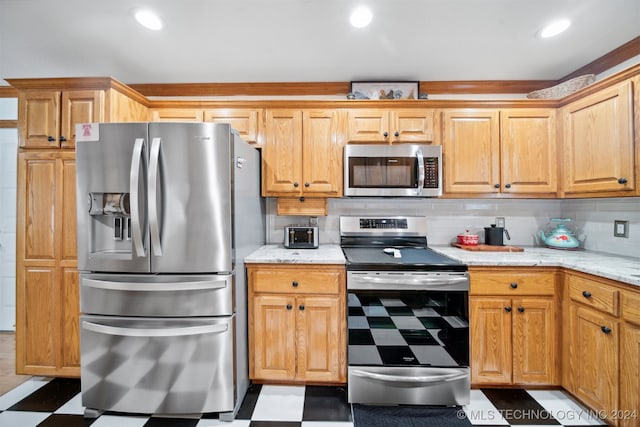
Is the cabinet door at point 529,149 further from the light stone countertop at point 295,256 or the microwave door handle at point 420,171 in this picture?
the light stone countertop at point 295,256

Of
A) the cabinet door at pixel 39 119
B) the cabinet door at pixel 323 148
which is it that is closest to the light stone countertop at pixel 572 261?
the cabinet door at pixel 323 148

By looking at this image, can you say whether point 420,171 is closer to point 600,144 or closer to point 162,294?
point 600,144

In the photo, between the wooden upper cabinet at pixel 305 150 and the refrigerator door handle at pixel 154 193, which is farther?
the wooden upper cabinet at pixel 305 150

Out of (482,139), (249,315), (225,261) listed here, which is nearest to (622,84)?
(482,139)

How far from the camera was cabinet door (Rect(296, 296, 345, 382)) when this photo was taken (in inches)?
74.6

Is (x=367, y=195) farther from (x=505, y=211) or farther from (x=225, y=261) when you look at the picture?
(x=505, y=211)

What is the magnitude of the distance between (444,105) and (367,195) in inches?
38.0

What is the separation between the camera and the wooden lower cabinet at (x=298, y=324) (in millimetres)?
1897

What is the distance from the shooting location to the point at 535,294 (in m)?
1.86

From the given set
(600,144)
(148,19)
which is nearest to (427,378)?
(600,144)

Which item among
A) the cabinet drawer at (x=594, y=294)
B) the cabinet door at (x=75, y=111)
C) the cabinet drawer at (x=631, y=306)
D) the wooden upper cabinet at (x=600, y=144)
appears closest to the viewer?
the cabinet drawer at (x=631, y=306)

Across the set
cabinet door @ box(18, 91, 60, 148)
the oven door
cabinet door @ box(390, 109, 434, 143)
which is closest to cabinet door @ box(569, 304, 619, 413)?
A: the oven door

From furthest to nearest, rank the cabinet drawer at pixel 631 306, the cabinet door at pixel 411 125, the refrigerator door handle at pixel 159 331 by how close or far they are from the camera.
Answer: the cabinet door at pixel 411 125
the refrigerator door handle at pixel 159 331
the cabinet drawer at pixel 631 306

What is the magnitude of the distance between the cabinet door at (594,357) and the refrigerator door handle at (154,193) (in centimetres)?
256
